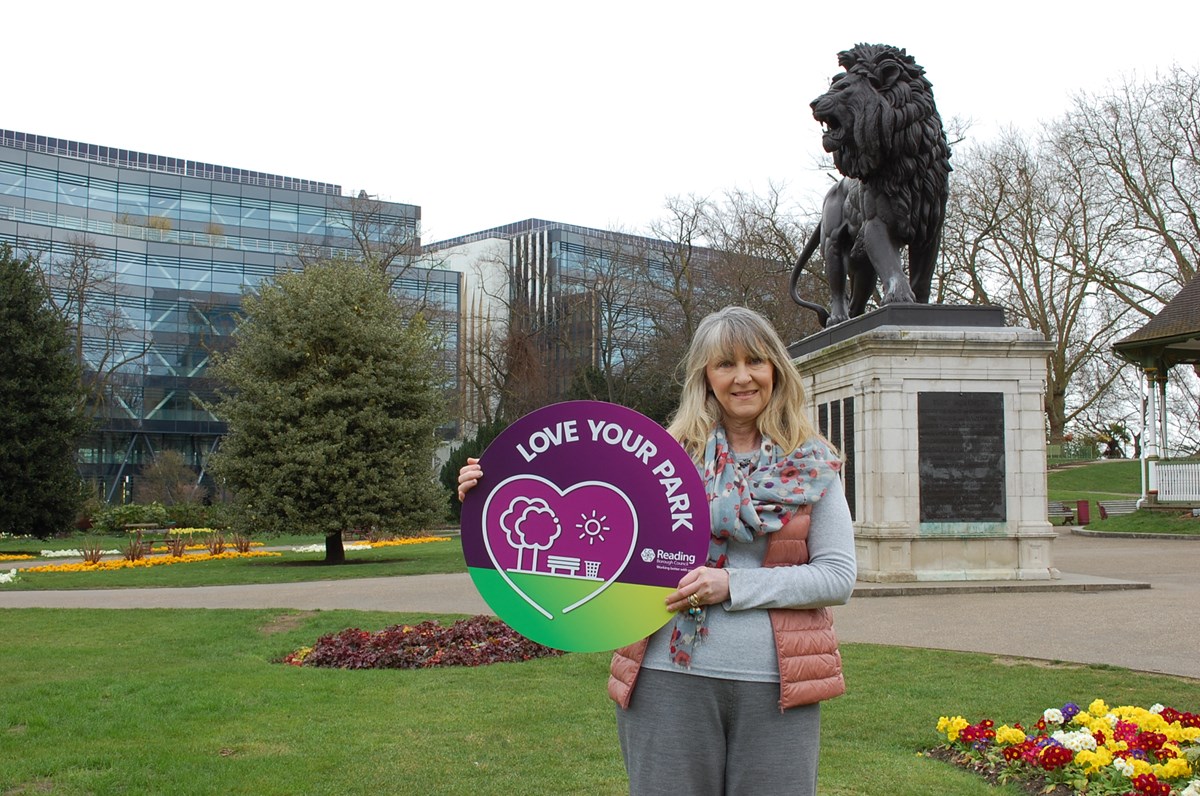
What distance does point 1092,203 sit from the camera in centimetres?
4503

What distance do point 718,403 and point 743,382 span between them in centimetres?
15

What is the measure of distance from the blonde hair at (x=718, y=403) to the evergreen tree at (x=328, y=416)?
20.4m

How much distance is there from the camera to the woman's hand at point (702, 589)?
2.94 meters

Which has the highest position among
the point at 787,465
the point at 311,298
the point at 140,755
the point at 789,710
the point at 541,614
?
the point at 311,298

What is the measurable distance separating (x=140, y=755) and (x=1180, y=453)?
5434cm

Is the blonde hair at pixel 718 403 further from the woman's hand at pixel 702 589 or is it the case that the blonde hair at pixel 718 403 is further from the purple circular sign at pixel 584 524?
the woman's hand at pixel 702 589

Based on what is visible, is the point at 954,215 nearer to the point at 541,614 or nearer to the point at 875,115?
the point at 875,115

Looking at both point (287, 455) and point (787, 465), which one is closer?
point (787, 465)

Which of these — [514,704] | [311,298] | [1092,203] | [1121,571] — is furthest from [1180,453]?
[514,704]

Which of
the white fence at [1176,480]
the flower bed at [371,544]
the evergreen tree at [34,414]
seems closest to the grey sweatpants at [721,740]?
the flower bed at [371,544]

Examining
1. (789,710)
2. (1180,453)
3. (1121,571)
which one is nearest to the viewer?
(789,710)

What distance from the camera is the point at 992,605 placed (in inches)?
488

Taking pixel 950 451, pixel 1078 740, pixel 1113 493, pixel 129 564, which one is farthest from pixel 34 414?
pixel 1113 493

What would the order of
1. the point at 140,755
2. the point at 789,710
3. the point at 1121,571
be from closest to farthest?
1. the point at 789,710
2. the point at 140,755
3. the point at 1121,571
